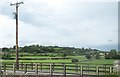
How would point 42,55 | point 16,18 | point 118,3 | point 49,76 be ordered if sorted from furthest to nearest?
point 42,55
point 16,18
point 49,76
point 118,3

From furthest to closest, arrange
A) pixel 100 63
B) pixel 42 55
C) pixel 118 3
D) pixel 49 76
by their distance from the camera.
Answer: pixel 42 55 < pixel 100 63 < pixel 49 76 < pixel 118 3

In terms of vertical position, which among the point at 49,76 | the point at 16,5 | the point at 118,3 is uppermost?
the point at 16,5

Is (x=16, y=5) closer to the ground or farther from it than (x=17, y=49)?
farther from it

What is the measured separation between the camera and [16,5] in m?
39.5

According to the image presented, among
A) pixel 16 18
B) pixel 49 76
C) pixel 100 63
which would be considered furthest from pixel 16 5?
pixel 49 76

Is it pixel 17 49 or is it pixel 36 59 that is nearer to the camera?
pixel 17 49

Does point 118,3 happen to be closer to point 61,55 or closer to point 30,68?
point 30,68

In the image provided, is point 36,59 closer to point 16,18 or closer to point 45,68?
point 16,18

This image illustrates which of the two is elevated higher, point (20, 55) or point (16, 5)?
point (16, 5)

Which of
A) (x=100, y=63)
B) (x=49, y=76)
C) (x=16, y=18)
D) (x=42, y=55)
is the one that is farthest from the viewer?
(x=42, y=55)

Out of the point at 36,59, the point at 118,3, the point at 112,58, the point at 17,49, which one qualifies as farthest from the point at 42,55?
the point at 118,3

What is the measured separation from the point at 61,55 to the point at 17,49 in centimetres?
537

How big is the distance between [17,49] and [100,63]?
12.7 metres

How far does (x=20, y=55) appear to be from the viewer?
4422 centimetres
